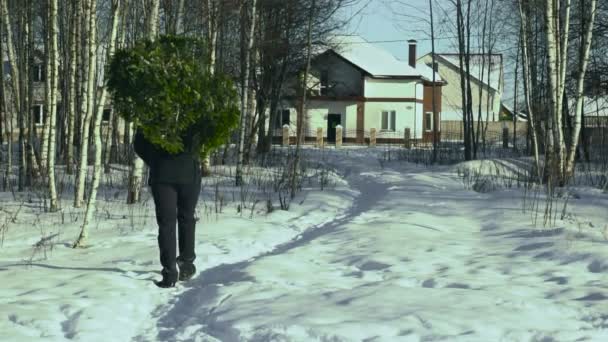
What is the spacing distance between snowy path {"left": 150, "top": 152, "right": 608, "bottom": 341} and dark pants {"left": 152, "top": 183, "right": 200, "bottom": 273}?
41 centimetres

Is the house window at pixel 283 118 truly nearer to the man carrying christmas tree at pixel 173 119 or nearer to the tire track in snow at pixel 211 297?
the tire track in snow at pixel 211 297

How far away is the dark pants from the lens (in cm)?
789

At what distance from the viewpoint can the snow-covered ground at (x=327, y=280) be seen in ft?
20.0

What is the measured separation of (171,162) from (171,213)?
493 millimetres

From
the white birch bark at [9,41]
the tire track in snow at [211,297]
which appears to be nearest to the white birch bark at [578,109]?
the tire track in snow at [211,297]

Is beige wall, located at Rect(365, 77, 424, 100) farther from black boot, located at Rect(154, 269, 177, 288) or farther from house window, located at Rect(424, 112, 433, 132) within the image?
black boot, located at Rect(154, 269, 177, 288)

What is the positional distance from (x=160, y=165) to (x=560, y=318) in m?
3.90

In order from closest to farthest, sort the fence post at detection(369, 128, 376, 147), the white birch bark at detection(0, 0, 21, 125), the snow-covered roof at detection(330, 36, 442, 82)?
the white birch bark at detection(0, 0, 21, 125) → the fence post at detection(369, 128, 376, 147) → the snow-covered roof at detection(330, 36, 442, 82)

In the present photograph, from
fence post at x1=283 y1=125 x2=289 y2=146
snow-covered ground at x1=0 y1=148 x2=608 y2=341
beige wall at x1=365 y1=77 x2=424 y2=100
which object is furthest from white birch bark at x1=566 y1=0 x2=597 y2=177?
beige wall at x1=365 y1=77 x2=424 y2=100

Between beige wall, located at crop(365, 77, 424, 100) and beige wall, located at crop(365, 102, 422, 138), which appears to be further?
beige wall, located at crop(365, 102, 422, 138)

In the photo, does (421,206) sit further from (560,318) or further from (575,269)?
(560,318)

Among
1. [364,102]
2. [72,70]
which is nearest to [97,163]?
[72,70]

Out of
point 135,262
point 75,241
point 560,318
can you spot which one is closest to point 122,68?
point 135,262

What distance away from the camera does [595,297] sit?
6992 millimetres
